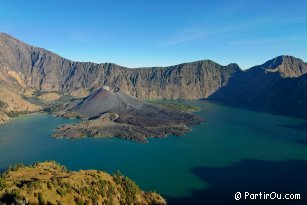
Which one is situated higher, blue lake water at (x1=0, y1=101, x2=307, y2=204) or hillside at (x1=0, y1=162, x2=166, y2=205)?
hillside at (x1=0, y1=162, x2=166, y2=205)

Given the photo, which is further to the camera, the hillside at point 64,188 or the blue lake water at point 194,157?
the blue lake water at point 194,157

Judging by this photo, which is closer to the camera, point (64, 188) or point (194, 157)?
point (64, 188)

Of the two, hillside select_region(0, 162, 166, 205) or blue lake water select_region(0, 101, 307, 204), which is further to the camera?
blue lake water select_region(0, 101, 307, 204)

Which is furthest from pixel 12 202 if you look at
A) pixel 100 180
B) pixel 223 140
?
pixel 223 140

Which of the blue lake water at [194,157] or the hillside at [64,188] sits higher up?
the hillside at [64,188]

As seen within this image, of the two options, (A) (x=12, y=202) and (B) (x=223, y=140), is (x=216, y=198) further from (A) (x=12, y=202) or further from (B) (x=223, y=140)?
(B) (x=223, y=140)
